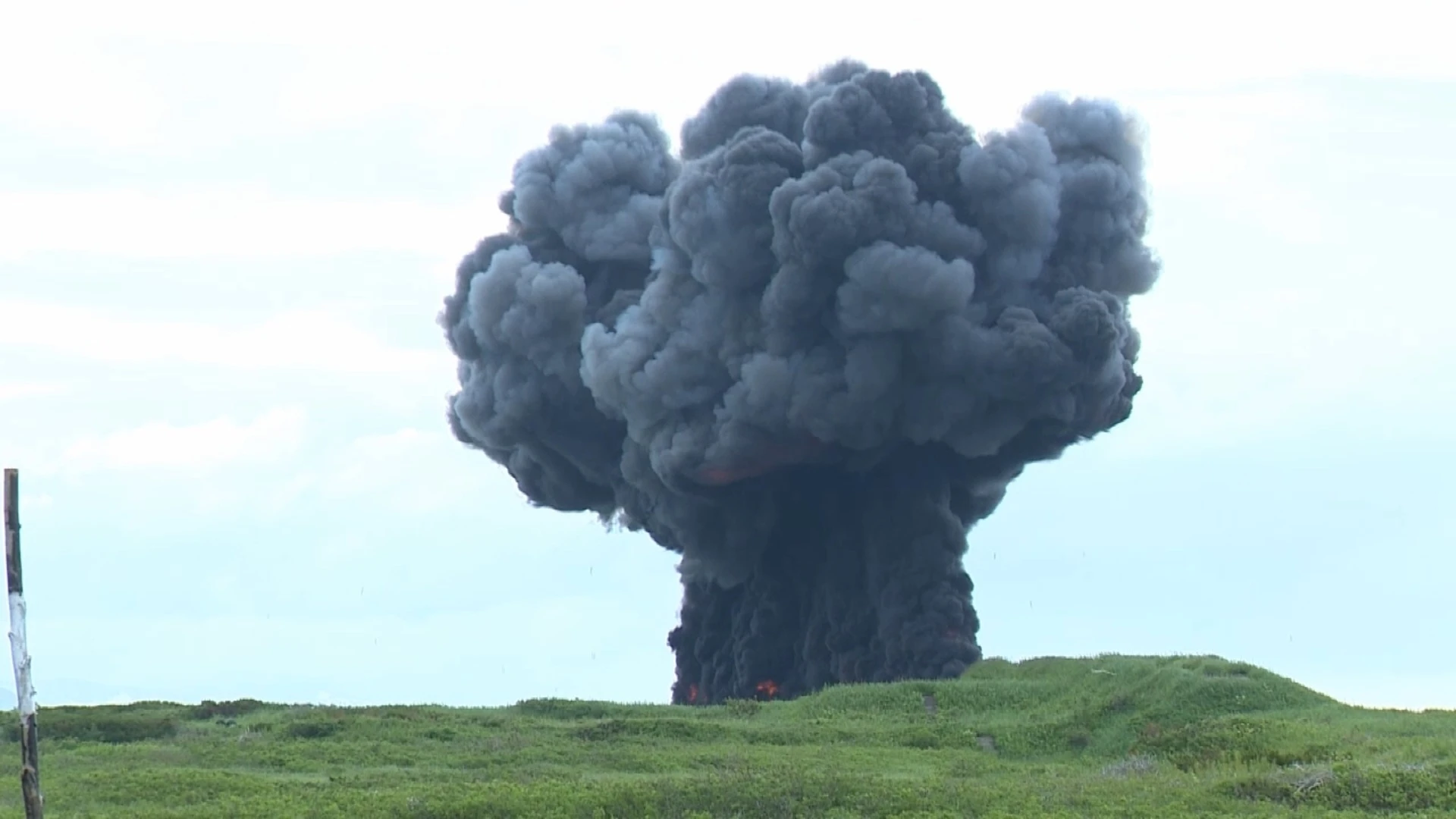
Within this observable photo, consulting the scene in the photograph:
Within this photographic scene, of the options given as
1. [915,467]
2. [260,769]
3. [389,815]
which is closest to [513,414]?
[915,467]

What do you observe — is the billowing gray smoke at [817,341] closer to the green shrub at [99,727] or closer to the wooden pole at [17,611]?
the green shrub at [99,727]

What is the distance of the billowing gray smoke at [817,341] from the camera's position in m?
63.4

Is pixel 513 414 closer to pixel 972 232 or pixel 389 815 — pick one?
pixel 972 232

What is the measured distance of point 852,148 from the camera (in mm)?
65000

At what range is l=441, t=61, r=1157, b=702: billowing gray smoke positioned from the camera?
6341cm

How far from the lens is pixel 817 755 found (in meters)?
41.2

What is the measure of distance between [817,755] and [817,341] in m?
26.1

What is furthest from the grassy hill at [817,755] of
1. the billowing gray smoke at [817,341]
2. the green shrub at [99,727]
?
the billowing gray smoke at [817,341]

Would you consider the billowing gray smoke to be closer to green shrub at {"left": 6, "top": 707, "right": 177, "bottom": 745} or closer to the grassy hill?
the grassy hill

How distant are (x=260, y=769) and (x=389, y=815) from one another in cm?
960

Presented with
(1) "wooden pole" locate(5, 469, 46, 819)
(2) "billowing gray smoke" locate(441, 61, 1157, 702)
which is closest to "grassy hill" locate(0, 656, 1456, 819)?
(1) "wooden pole" locate(5, 469, 46, 819)

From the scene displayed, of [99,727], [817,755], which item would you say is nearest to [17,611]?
[817,755]

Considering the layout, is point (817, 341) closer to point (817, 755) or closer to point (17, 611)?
point (817, 755)

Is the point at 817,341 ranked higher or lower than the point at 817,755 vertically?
higher
